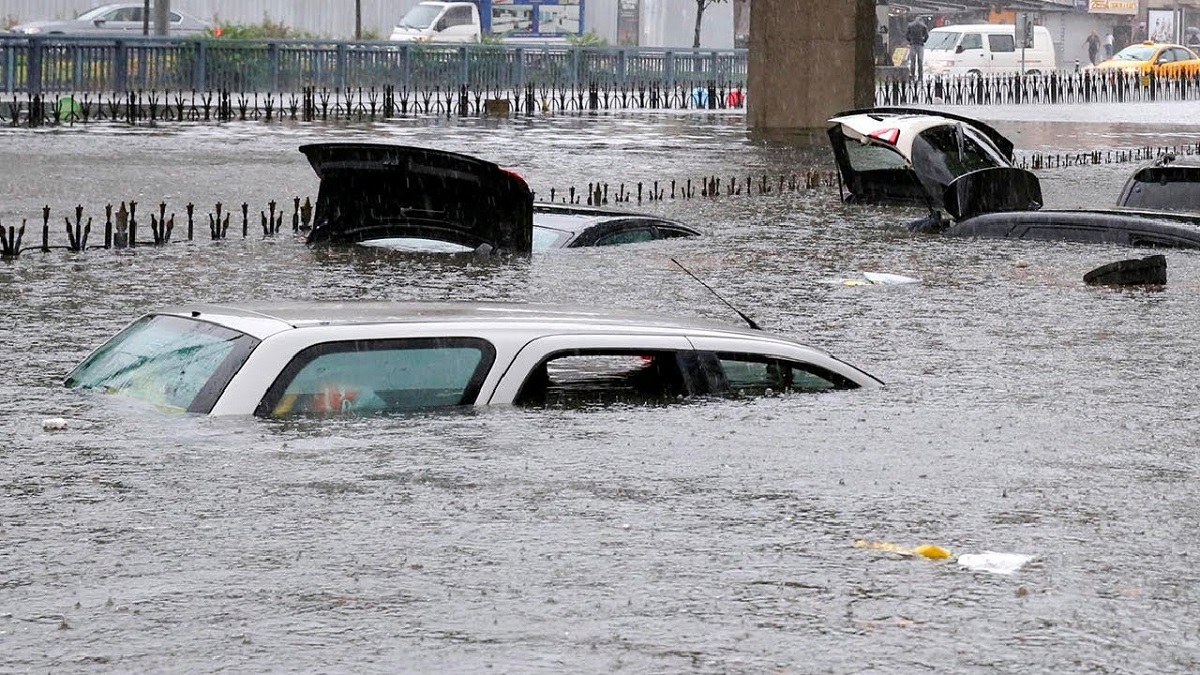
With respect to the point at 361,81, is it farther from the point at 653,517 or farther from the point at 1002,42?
the point at 653,517

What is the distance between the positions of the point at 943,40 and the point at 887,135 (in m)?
43.0

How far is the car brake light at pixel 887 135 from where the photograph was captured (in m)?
22.5

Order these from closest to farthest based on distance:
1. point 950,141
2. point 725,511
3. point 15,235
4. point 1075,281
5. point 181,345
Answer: point 725,511
point 181,345
point 1075,281
point 15,235
point 950,141

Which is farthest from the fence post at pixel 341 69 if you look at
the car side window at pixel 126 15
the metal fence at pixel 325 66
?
the car side window at pixel 126 15

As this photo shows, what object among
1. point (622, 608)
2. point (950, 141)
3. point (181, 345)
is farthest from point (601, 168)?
point (622, 608)

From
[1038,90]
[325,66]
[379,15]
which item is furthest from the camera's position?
[379,15]

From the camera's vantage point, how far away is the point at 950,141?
899 inches

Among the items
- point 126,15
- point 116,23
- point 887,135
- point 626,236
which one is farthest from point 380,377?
point 126,15

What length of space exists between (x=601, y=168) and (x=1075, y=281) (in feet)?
42.9

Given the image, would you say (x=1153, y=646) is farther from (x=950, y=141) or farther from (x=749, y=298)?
(x=950, y=141)

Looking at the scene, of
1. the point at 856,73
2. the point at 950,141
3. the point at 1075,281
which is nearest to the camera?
the point at 1075,281

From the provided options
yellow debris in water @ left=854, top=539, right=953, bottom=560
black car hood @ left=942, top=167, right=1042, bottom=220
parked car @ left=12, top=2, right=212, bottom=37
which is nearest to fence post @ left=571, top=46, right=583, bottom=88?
parked car @ left=12, top=2, right=212, bottom=37

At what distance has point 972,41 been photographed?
64.1 metres

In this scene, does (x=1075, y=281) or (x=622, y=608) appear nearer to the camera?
(x=622, y=608)
